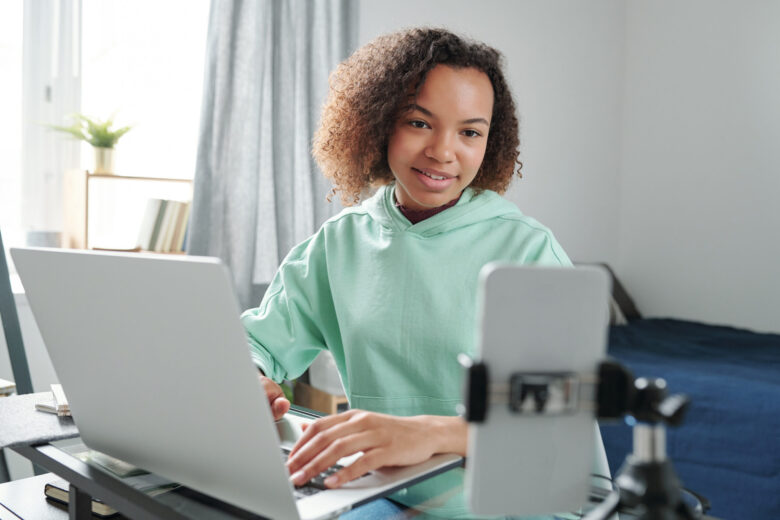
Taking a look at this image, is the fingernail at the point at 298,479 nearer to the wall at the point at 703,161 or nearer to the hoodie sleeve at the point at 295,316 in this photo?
the hoodie sleeve at the point at 295,316

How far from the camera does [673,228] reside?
4012 millimetres

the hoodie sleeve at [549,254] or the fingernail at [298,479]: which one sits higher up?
the hoodie sleeve at [549,254]

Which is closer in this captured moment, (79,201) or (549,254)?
(549,254)

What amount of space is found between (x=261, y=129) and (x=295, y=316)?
1745mm

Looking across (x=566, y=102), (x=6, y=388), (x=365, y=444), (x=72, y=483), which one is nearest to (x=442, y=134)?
(x=365, y=444)

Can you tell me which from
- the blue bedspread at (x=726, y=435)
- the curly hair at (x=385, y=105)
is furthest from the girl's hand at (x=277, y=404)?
the blue bedspread at (x=726, y=435)

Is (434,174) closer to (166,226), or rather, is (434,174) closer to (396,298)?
(396,298)

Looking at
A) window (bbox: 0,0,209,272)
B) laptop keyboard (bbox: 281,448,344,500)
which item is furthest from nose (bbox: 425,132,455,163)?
window (bbox: 0,0,209,272)

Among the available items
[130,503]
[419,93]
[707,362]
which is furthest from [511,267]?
[707,362]

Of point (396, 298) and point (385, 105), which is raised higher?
point (385, 105)

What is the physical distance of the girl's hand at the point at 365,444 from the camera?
651mm

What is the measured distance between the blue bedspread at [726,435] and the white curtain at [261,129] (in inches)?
53.6

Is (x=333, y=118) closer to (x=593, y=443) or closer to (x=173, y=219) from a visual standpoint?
(x=593, y=443)

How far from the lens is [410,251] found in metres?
1.06
